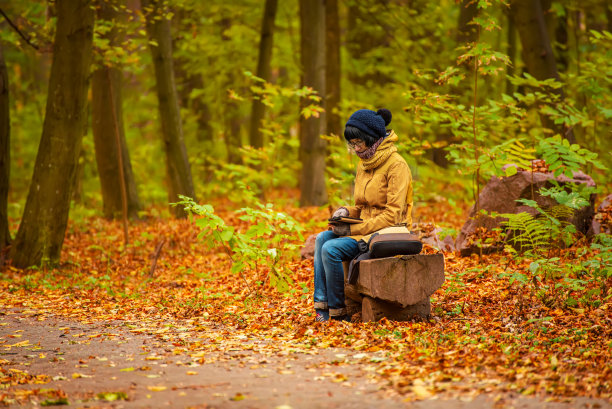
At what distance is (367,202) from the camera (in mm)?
Result: 6449

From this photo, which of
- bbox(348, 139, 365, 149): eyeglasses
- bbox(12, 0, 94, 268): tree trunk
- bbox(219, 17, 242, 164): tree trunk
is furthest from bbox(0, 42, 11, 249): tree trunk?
bbox(219, 17, 242, 164): tree trunk

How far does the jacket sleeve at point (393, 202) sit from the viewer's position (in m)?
6.16

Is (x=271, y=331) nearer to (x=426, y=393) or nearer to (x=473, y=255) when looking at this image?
(x=426, y=393)

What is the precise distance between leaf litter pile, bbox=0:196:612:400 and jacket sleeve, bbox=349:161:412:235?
945mm

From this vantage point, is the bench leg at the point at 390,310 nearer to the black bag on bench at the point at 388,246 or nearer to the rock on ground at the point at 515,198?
the black bag on bench at the point at 388,246

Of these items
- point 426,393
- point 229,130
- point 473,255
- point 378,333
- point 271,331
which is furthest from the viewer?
point 229,130

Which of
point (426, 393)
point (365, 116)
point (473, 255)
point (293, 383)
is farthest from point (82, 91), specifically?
point (426, 393)

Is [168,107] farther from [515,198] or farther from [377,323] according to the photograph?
[377,323]

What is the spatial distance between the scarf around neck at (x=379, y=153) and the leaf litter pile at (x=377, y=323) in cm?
156

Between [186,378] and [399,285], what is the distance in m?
2.28

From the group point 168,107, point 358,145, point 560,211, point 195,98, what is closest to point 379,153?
point 358,145

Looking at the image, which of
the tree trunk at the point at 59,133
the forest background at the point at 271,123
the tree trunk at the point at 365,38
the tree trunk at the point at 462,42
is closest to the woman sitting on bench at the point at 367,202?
the forest background at the point at 271,123

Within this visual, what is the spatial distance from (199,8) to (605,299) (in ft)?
50.7

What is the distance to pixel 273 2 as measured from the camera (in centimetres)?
1650
